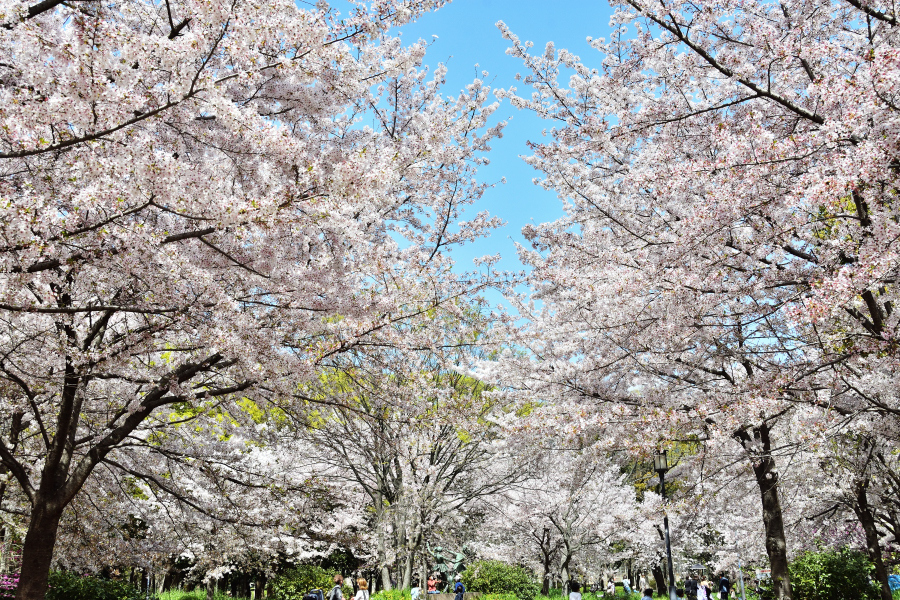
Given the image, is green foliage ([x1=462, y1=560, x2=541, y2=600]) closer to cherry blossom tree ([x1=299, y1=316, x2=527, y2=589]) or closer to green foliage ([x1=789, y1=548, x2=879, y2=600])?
cherry blossom tree ([x1=299, y1=316, x2=527, y2=589])

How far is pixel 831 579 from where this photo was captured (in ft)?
38.8

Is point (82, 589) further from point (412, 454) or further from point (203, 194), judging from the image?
point (203, 194)

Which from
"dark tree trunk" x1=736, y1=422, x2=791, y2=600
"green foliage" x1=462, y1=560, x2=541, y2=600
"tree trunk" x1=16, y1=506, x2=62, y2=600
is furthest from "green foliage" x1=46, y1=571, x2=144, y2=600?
"green foliage" x1=462, y1=560, x2=541, y2=600

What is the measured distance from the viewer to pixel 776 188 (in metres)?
4.75

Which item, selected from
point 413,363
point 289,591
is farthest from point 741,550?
point 413,363

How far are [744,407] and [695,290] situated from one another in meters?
1.21

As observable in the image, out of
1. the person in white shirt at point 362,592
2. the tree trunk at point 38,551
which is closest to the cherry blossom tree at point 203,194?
the tree trunk at point 38,551

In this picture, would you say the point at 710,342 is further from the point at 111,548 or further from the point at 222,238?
the point at 111,548

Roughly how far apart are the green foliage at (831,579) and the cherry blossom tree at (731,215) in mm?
4353

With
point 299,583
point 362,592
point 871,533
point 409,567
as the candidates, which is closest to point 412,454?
point 409,567

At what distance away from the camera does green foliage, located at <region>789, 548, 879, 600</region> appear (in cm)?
1177

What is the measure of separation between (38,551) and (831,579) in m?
13.9

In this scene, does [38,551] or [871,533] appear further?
[871,533]

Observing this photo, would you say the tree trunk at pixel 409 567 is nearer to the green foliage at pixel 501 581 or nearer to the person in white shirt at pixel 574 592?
the person in white shirt at pixel 574 592
